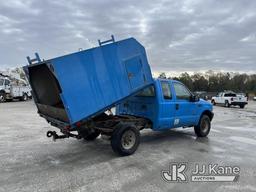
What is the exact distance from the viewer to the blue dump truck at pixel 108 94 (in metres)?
5.18

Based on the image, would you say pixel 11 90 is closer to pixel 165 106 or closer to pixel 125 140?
pixel 165 106

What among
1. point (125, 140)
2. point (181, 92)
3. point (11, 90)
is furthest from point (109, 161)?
point (11, 90)

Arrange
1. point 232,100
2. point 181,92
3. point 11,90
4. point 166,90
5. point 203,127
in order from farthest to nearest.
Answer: point 232,100
point 11,90
point 203,127
point 181,92
point 166,90

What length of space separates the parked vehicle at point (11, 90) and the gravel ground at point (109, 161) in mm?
19476

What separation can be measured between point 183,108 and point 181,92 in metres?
0.53

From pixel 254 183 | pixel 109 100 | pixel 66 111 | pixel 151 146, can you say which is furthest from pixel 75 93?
pixel 254 183

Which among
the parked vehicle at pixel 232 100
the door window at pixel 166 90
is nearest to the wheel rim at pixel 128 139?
the door window at pixel 166 90

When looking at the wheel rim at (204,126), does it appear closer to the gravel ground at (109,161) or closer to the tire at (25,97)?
the gravel ground at (109,161)

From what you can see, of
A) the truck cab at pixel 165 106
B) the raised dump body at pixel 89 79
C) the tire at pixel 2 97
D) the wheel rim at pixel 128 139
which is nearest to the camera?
the raised dump body at pixel 89 79

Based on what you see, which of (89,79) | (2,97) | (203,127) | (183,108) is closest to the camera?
(89,79)

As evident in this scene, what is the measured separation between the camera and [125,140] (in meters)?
6.30

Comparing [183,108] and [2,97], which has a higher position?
[2,97]

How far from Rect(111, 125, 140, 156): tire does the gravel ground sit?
0.22 m

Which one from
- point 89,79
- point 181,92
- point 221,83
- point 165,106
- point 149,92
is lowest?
point 165,106
